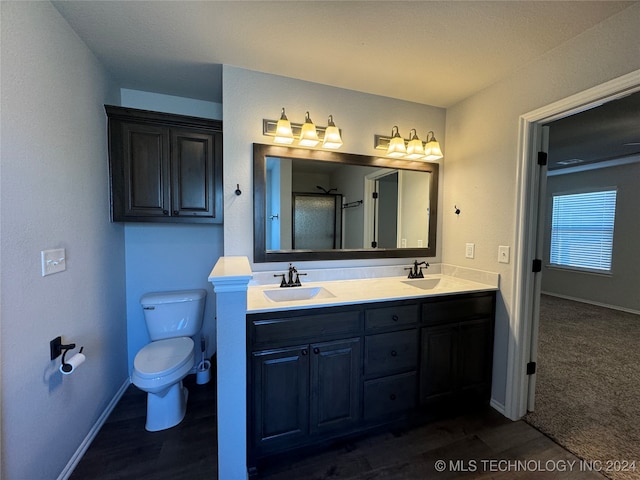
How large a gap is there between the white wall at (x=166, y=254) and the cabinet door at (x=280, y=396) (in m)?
1.21

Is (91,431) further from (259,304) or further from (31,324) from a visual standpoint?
(259,304)

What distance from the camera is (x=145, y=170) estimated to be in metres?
2.03

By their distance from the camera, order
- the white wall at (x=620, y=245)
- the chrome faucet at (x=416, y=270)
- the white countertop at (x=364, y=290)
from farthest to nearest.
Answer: the white wall at (x=620, y=245) < the chrome faucet at (x=416, y=270) < the white countertop at (x=364, y=290)

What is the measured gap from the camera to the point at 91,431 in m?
1.71

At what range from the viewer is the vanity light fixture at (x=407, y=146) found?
2.18 m

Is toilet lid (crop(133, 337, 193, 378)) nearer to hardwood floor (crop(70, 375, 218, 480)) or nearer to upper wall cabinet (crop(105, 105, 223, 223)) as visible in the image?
hardwood floor (crop(70, 375, 218, 480))

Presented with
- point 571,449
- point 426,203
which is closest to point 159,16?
point 426,203

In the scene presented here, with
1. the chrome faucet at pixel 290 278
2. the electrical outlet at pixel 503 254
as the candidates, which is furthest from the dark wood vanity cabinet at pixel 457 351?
the chrome faucet at pixel 290 278

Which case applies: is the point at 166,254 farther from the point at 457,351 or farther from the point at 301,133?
the point at 457,351

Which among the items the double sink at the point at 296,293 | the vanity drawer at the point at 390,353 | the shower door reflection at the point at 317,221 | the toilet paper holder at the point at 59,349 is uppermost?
the shower door reflection at the point at 317,221

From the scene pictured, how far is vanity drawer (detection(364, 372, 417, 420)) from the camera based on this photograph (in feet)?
5.63

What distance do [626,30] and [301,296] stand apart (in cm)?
231

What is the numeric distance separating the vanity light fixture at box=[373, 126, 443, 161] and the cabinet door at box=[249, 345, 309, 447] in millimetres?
1655

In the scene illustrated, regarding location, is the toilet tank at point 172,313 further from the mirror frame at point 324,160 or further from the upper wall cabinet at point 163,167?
the mirror frame at point 324,160
